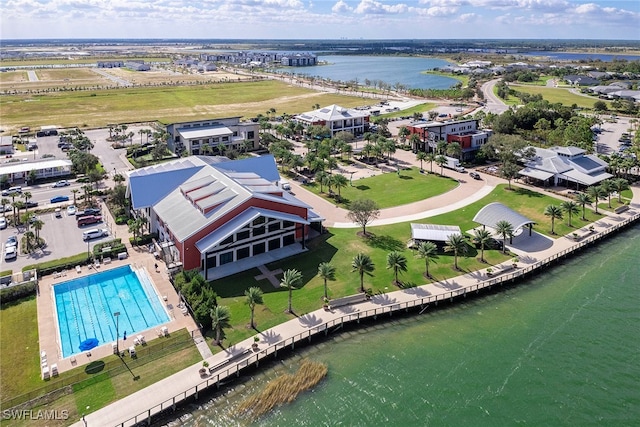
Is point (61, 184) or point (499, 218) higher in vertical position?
point (499, 218)

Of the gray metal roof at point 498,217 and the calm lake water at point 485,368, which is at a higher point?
the gray metal roof at point 498,217

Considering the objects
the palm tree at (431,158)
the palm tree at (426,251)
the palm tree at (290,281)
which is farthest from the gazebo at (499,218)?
the palm tree at (431,158)

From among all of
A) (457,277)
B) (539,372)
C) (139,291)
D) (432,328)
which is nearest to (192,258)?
(139,291)

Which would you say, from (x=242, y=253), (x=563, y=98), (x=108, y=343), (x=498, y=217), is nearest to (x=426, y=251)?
(x=498, y=217)

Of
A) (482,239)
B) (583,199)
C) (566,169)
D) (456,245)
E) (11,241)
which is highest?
(566,169)

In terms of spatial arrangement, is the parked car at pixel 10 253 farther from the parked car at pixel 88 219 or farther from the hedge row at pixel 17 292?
the parked car at pixel 88 219

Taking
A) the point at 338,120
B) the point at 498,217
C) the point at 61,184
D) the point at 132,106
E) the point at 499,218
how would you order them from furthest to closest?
1. the point at 132,106
2. the point at 338,120
3. the point at 61,184
4. the point at 498,217
5. the point at 499,218

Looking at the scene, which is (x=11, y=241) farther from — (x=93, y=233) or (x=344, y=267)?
(x=344, y=267)
